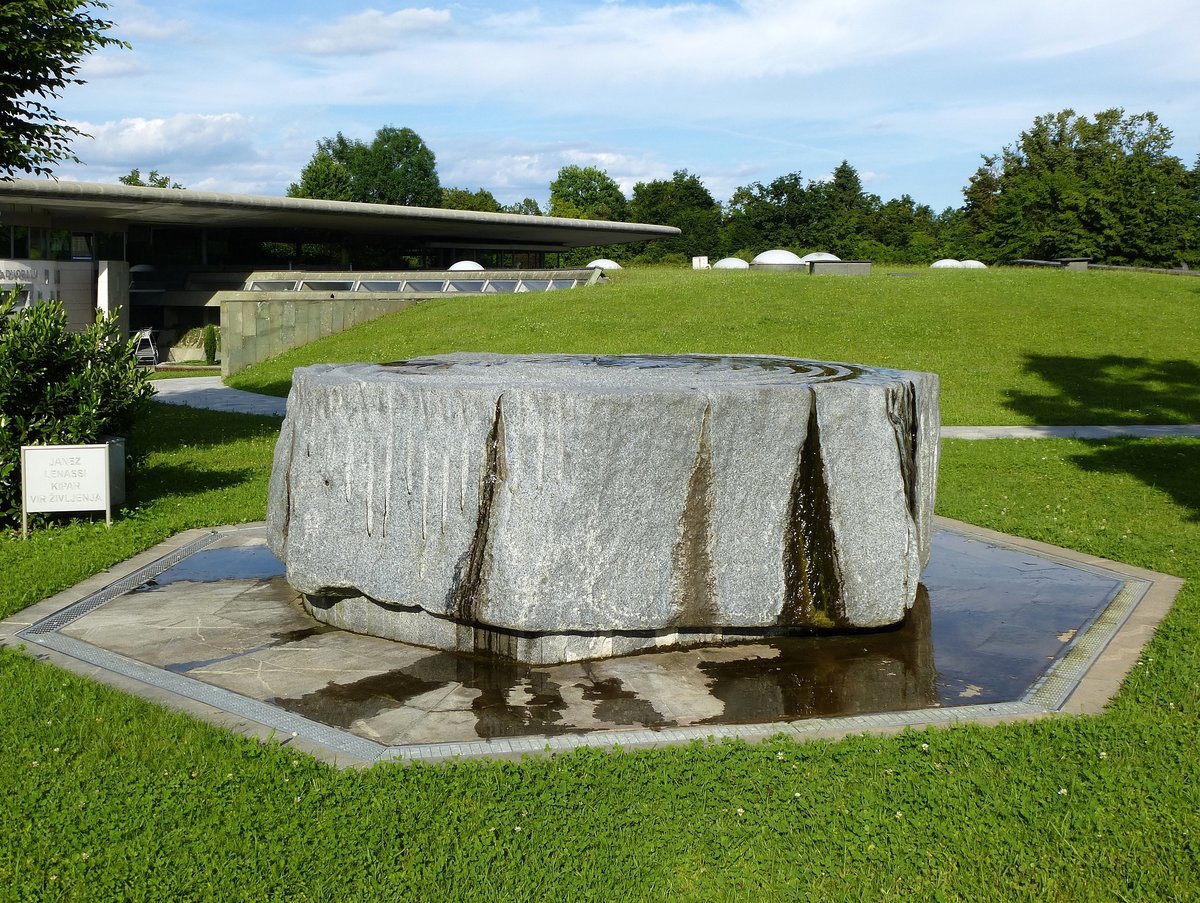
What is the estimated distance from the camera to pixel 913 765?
516 cm

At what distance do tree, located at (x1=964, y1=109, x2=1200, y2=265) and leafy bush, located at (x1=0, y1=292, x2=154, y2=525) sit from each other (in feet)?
172

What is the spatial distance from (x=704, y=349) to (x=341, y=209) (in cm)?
1879

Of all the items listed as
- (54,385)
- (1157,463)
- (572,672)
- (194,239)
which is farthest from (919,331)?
(194,239)

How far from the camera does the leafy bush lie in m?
10.3

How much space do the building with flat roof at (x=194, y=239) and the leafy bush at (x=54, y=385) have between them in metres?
20.2

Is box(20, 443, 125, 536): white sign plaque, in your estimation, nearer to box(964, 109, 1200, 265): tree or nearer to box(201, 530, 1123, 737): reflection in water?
box(201, 530, 1123, 737): reflection in water

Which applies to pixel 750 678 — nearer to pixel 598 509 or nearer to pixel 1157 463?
pixel 598 509

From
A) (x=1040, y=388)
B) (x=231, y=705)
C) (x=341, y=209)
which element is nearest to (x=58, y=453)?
(x=231, y=705)

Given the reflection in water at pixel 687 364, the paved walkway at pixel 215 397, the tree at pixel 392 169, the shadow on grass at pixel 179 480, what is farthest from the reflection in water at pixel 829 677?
the tree at pixel 392 169

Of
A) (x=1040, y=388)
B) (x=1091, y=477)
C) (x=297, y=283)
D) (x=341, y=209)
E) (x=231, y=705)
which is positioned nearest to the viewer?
(x=231, y=705)

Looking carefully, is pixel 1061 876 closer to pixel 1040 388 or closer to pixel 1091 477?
pixel 1091 477

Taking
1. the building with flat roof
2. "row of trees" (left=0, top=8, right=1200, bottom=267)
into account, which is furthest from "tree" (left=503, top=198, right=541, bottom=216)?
the building with flat roof

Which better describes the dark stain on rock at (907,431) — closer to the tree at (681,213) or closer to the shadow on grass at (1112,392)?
the shadow on grass at (1112,392)

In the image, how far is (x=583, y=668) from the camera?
267 inches
